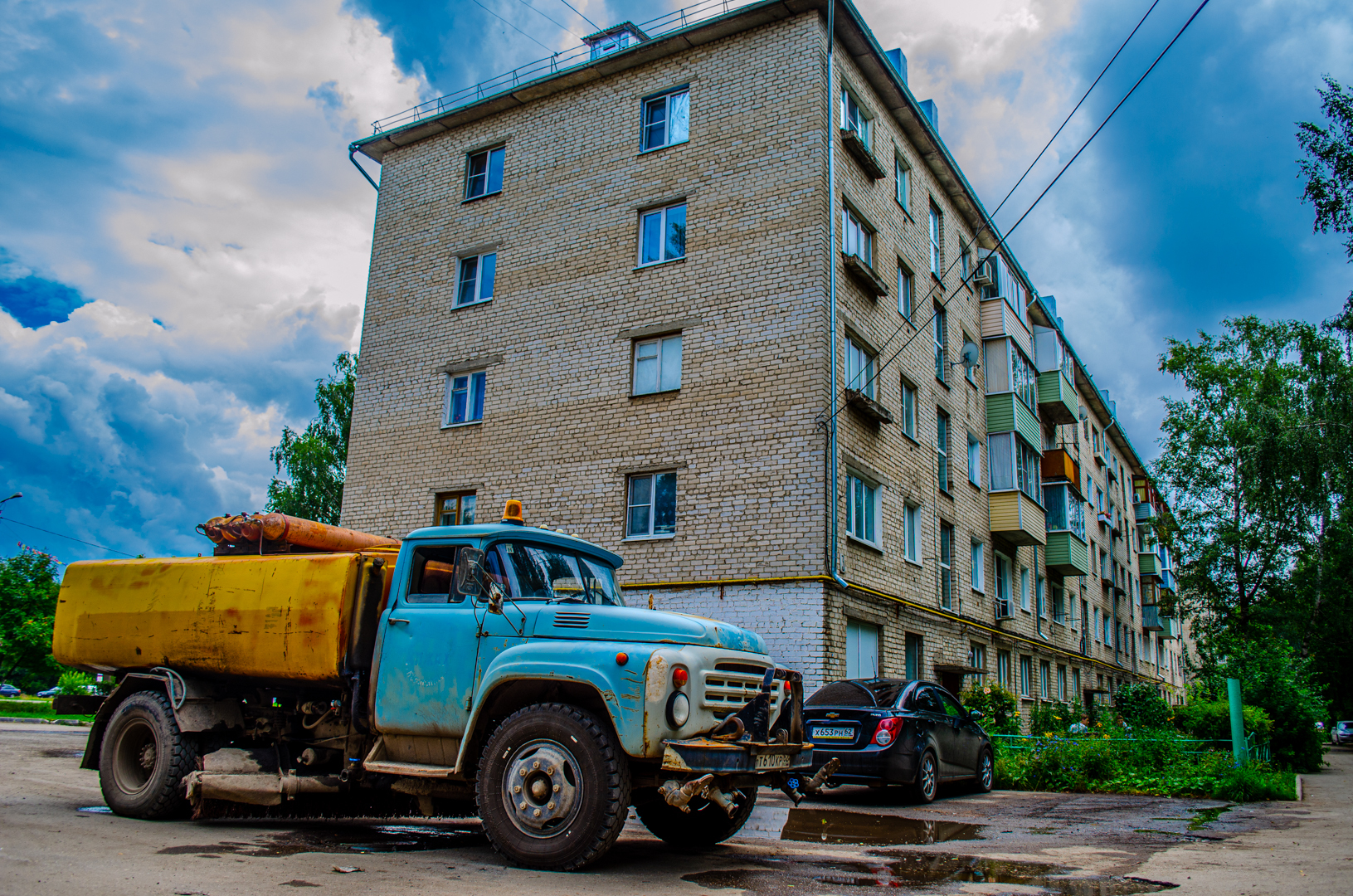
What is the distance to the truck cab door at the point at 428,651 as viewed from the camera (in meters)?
6.56

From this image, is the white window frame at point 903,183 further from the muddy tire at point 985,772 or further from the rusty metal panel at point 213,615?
the rusty metal panel at point 213,615

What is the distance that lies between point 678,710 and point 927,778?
272 inches

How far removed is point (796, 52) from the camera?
58.9 ft

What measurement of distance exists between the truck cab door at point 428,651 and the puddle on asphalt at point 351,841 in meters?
0.86

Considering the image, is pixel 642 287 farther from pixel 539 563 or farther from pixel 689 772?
pixel 689 772

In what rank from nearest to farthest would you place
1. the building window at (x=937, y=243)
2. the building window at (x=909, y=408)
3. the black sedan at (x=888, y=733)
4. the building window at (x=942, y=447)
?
the black sedan at (x=888, y=733)
the building window at (x=909, y=408)
the building window at (x=942, y=447)
the building window at (x=937, y=243)

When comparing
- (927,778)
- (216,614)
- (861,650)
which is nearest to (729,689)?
(216,614)

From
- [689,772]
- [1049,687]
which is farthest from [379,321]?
[1049,687]

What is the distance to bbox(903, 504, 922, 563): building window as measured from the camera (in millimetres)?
19594

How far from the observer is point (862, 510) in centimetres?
1727

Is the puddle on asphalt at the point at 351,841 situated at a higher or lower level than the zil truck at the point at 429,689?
lower

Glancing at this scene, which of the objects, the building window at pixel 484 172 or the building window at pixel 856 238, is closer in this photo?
the building window at pixel 856 238

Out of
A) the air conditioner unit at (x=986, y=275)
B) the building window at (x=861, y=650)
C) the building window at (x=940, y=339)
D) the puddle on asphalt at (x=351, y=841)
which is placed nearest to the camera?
the puddle on asphalt at (x=351, y=841)

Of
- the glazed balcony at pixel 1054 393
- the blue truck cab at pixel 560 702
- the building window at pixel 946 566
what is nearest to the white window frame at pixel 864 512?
the building window at pixel 946 566
